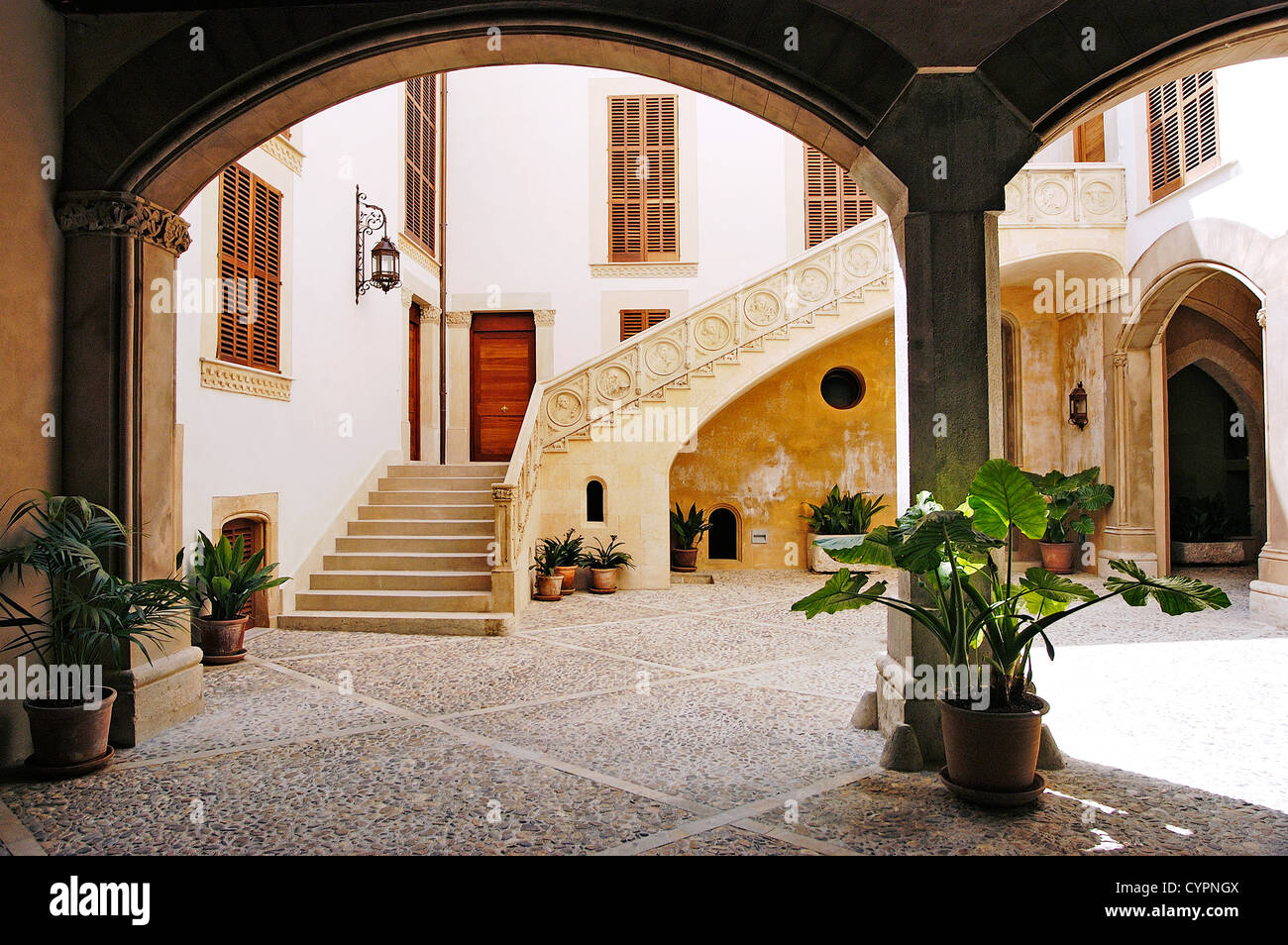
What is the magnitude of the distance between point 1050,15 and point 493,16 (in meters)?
2.92

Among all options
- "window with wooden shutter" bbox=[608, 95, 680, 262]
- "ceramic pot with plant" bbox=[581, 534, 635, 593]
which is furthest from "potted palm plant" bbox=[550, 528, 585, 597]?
"window with wooden shutter" bbox=[608, 95, 680, 262]

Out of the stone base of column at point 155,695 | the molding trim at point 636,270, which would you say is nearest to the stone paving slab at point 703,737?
the stone base of column at point 155,695

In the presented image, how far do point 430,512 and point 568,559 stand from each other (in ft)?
6.01

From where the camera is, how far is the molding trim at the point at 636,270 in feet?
45.7

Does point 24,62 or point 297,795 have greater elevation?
point 24,62

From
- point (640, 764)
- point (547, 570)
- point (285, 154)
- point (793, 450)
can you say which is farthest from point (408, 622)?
point (793, 450)

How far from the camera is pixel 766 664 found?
6.87 meters

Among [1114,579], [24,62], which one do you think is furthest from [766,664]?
[24,62]

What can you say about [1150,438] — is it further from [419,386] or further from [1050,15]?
[419,386]

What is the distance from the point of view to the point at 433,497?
35.1 feet

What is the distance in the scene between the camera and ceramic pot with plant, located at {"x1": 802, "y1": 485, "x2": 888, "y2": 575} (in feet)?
Result: 40.8

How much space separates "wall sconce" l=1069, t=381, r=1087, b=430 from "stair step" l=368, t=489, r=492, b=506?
28.2ft

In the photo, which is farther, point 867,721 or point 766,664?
point 766,664

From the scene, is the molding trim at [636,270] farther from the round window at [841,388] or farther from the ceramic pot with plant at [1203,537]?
the ceramic pot with plant at [1203,537]
